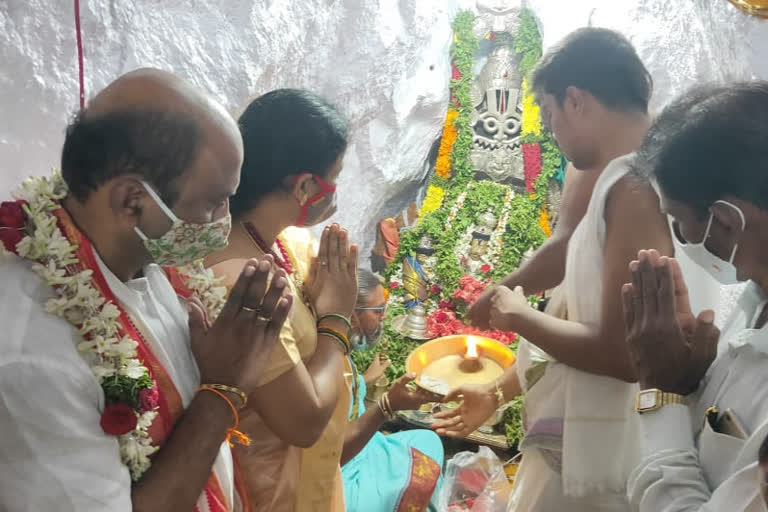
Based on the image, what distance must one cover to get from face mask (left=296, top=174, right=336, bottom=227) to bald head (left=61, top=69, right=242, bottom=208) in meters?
0.44

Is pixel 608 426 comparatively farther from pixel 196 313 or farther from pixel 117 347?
pixel 117 347

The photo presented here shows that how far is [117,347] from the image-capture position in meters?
1.04

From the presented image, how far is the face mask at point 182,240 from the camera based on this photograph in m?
1.14

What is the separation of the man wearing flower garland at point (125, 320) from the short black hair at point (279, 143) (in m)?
0.31

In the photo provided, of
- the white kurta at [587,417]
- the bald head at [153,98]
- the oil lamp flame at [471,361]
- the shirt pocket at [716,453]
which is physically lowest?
the oil lamp flame at [471,361]

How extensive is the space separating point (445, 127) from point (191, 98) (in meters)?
4.81

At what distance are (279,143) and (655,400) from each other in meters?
1.08

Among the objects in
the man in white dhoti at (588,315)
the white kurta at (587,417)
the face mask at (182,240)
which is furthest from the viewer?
the white kurta at (587,417)

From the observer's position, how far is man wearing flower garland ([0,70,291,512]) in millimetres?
943

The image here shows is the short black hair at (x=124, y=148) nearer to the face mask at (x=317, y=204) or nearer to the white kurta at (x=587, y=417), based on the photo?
the face mask at (x=317, y=204)

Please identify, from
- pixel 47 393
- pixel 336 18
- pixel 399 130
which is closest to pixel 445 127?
pixel 399 130

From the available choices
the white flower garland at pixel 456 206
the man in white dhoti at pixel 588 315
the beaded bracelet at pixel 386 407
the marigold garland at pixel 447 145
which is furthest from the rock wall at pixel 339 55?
the beaded bracelet at pixel 386 407

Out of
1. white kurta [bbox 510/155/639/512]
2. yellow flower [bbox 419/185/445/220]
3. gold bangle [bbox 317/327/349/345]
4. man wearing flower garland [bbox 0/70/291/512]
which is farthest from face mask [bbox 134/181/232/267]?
yellow flower [bbox 419/185/445/220]

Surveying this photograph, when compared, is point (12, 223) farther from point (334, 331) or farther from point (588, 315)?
point (588, 315)
